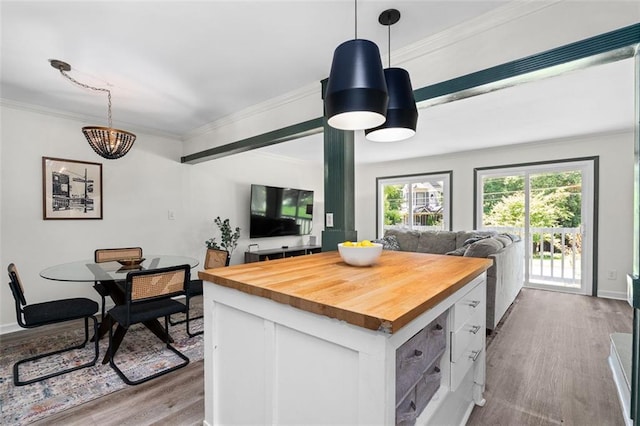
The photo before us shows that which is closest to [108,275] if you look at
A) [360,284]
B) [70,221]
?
[70,221]

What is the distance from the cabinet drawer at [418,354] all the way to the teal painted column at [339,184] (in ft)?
3.95

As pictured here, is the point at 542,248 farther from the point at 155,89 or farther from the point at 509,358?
the point at 155,89

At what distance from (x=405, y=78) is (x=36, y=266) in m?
4.11

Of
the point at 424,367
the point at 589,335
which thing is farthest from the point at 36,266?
the point at 589,335

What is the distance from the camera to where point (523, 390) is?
81.6 inches

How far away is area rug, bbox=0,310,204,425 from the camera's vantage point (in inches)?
74.7

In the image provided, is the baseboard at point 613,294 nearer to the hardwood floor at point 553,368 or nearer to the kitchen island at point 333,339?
the hardwood floor at point 553,368

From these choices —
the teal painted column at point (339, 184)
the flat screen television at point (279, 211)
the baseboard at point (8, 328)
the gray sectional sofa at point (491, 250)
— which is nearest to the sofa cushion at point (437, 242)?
the gray sectional sofa at point (491, 250)

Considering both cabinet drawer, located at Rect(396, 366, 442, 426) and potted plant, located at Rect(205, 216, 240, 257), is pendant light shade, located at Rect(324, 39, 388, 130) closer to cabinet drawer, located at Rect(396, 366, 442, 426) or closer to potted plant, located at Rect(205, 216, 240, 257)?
cabinet drawer, located at Rect(396, 366, 442, 426)

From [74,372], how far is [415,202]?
598 centimetres

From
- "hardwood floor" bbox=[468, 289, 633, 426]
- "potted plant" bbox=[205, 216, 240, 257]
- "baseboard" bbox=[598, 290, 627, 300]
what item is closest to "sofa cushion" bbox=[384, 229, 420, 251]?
"hardwood floor" bbox=[468, 289, 633, 426]

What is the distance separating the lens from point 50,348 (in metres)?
2.70

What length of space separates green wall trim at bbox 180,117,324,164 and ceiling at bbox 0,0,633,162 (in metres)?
0.34

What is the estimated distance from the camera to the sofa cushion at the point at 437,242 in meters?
4.99
